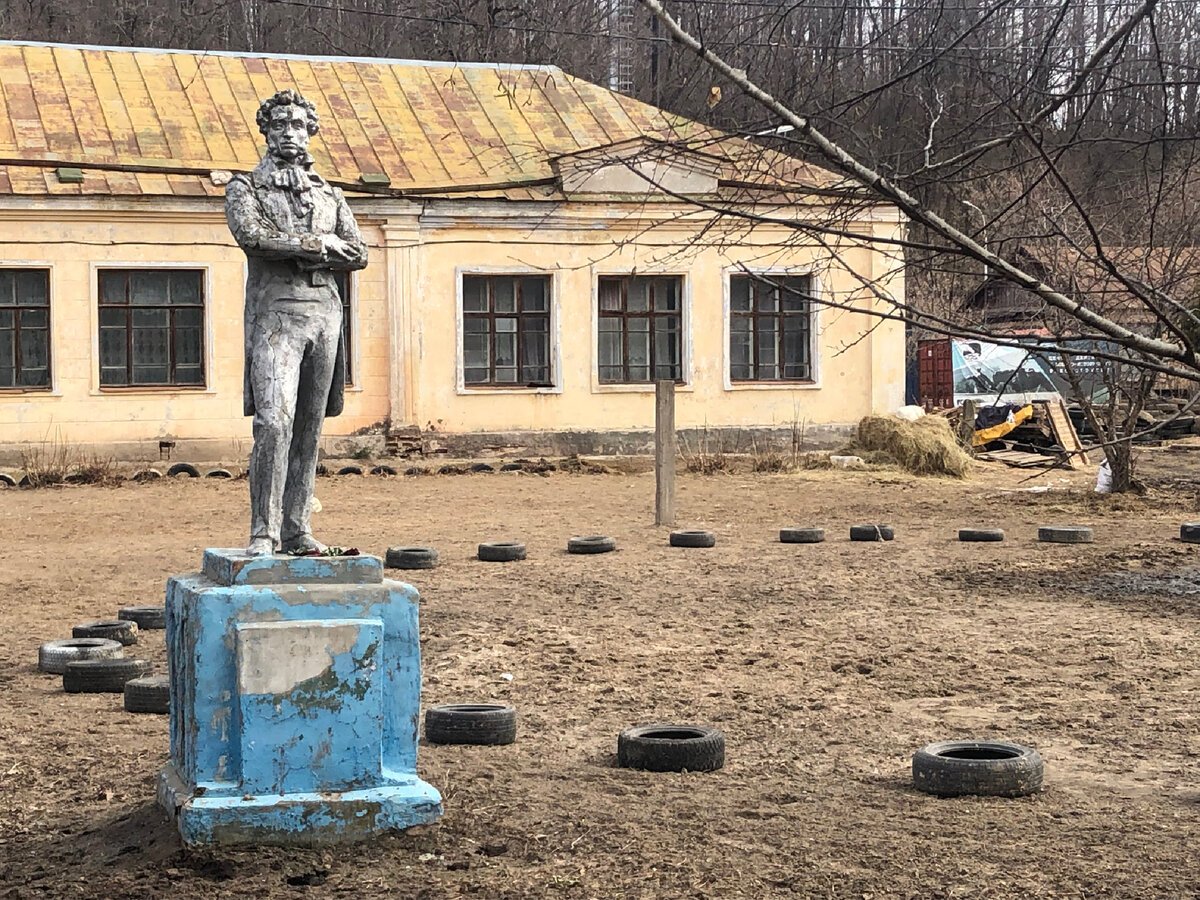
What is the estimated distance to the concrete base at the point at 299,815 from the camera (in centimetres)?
577

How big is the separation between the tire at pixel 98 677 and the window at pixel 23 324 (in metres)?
16.5

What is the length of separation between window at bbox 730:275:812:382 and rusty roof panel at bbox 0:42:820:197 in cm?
356

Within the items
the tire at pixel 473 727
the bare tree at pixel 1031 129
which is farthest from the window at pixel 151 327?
the bare tree at pixel 1031 129

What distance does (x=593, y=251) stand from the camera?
26625 millimetres

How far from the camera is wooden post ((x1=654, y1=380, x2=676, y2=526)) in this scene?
1709cm

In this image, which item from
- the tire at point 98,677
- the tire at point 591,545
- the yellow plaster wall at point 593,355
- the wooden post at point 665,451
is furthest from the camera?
the yellow plaster wall at point 593,355

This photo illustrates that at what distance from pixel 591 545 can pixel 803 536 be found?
Result: 2244mm

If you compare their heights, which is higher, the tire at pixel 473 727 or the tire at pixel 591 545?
the tire at pixel 591 545

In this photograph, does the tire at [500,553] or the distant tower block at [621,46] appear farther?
the tire at [500,553]

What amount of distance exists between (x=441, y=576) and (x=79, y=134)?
48.8ft

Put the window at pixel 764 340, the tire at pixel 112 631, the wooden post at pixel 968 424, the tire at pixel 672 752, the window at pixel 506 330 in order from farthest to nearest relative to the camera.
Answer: the window at pixel 764 340 < the wooden post at pixel 968 424 < the window at pixel 506 330 < the tire at pixel 112 631 < the tire at pixel 672 752

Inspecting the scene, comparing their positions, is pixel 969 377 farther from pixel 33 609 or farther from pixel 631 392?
pixel 33 609

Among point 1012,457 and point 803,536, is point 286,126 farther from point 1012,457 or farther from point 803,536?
point 1012,457

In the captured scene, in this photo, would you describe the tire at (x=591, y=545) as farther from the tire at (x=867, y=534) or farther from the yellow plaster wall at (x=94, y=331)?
the yellow plaster wall at (x=94, y=331)
